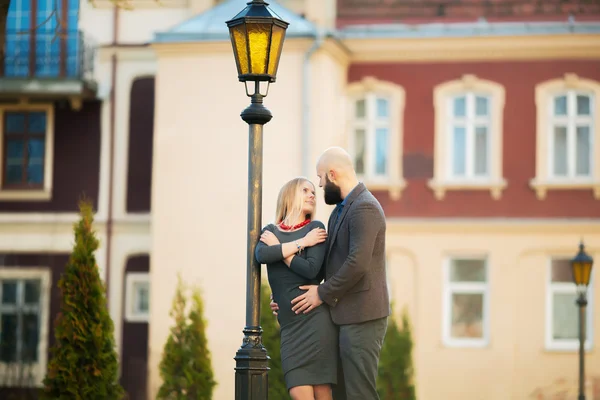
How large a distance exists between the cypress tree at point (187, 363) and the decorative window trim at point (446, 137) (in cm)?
646

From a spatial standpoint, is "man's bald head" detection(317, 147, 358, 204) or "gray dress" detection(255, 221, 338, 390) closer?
"gray dress" detection(255, 221, 338, 390)

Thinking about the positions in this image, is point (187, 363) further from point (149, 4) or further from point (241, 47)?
point (241, 47)

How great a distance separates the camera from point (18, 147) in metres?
25.1

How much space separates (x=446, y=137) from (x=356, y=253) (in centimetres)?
1582

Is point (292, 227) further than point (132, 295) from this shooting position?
No

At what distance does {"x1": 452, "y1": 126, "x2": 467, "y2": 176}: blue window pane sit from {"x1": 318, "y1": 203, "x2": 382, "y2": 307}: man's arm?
51.3ft

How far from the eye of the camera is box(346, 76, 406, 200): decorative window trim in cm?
2356

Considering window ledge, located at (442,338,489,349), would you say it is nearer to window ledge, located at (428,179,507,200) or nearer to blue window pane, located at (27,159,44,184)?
window ledge, located at (428,179,507,200)

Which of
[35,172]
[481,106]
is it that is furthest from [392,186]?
[35,172]

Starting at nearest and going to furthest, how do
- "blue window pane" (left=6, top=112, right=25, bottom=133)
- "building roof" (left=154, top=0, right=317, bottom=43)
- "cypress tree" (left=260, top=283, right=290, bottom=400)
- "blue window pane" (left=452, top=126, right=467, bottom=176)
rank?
"cypress tree" (left=260, top=283, right=290, bottom=400), "building roof" (left=154, top=0, right=317, bottom=43), "blue window pane" (left=452, top=126, right=467, bottom=176), "blue window pane" (left=6, top=112, right=25, bottom=133)

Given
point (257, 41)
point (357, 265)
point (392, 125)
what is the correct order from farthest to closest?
point (392, 125) < point (257, 41) < point (357, 265)

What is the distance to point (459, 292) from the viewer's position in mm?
23422

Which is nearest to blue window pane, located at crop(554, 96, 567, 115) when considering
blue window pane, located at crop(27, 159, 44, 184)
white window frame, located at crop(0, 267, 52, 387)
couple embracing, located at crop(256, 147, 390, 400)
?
blue window pane, located at crop(27, 159, 44, 184)

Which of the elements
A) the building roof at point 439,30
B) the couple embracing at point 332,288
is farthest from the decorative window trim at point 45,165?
the couple embracing at point 332,288
